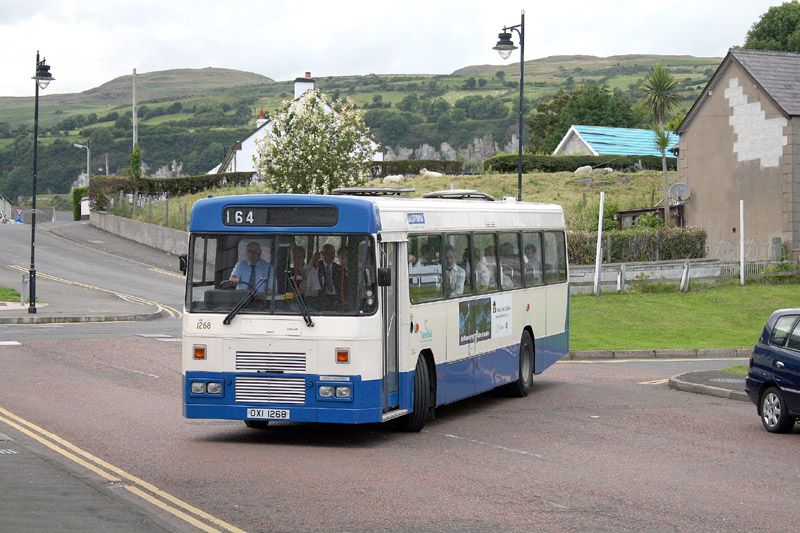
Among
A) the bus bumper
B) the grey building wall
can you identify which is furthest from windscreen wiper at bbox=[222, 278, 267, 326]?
the grey building wall

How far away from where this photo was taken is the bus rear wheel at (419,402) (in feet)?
43.0

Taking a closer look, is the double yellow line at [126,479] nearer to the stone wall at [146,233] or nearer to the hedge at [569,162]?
the stone wall at [146,233]

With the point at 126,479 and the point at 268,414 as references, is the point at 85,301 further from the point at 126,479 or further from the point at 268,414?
the point at 126,479

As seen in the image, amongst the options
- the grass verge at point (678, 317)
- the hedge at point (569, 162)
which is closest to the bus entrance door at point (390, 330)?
the grass verge at point (678, 317)

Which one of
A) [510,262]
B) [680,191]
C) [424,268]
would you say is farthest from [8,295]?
[424,268]

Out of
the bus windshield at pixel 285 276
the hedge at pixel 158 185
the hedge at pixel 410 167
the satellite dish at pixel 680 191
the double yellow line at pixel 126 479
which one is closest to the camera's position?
the double yellow line at pixel 126 479

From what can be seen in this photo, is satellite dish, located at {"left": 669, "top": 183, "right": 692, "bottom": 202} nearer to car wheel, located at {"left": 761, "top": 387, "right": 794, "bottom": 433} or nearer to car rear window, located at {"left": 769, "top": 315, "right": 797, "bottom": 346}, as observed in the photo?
car rear window, located at {"left": 769, "top": 315, "right": 797, "bottom": 346}

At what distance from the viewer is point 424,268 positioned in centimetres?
1355

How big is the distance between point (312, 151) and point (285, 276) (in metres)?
28.6

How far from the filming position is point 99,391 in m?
16.5

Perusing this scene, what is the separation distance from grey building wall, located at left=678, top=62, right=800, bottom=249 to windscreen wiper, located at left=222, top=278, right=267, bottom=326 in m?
31.5

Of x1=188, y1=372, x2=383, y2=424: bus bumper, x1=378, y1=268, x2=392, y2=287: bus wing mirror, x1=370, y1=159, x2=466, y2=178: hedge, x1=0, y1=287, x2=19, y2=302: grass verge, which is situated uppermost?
x1=370, y1=159, x2=466, y2=178: hedge

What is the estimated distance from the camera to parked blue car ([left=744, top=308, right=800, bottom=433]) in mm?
13242

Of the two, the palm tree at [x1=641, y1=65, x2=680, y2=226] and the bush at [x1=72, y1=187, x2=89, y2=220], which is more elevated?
the palm tree at [x1=641, y1=65, x2=680, y2=226]
